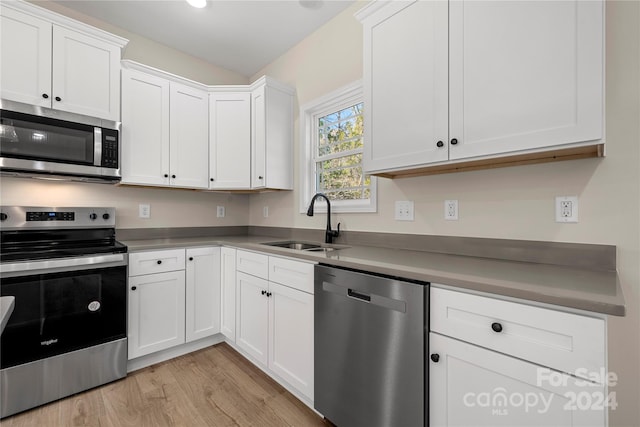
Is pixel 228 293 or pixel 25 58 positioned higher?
pixel 25 58

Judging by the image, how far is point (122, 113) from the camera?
225 centimetres

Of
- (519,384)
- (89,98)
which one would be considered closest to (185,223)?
(89,98)

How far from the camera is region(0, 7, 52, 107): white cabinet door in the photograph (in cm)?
178

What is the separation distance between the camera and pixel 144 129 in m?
2.36

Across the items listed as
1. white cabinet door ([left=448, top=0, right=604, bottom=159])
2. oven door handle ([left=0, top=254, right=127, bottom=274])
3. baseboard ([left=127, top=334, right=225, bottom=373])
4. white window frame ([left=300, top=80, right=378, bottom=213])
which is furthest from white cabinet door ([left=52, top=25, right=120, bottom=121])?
white cabinet door ([left=448, top=0, right=604, bottom=159])

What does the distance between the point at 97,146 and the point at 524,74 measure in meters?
2.57

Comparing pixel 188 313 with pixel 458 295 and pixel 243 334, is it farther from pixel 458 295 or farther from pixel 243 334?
pixel 458 295

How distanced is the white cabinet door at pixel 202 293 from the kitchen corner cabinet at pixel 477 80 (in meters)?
1.56

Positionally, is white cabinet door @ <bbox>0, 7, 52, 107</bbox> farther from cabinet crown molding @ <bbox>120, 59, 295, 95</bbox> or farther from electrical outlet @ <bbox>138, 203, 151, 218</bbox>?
electrical outlet @ <bbox>138, 203, 151, 218</bbox>

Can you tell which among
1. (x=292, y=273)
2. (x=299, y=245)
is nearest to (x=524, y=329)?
(x=292, y=273)

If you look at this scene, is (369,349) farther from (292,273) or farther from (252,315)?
(252,315)

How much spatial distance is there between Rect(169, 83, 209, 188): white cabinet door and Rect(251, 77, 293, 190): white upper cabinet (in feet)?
1.47

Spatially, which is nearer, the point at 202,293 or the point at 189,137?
the point at 202,293

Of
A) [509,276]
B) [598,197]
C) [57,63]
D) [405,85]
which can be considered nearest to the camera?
[509,276]
